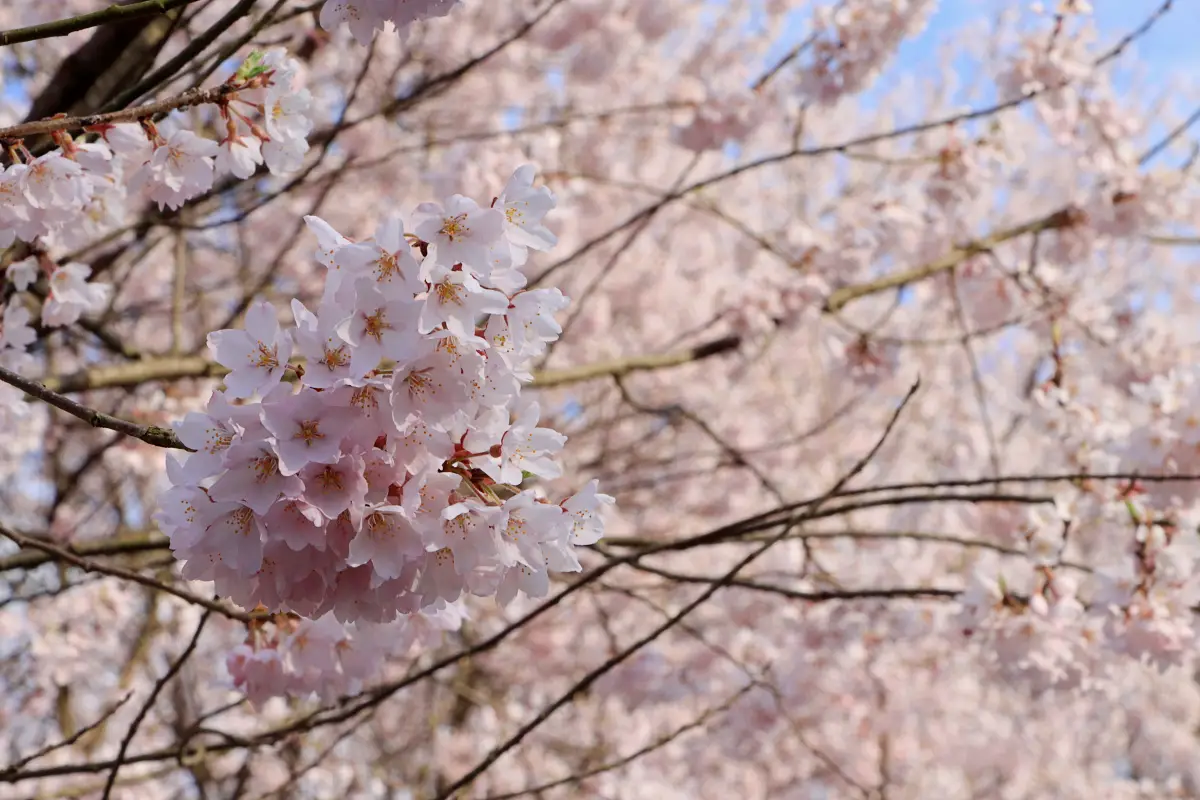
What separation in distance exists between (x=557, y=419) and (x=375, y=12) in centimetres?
350

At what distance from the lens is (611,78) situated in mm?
6836

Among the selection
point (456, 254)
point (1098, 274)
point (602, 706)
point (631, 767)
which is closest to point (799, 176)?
point (1098, 274)

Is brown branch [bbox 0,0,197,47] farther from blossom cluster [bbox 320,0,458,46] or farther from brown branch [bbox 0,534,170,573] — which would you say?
brown branch [bbox 0,534,170,573]

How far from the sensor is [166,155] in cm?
154

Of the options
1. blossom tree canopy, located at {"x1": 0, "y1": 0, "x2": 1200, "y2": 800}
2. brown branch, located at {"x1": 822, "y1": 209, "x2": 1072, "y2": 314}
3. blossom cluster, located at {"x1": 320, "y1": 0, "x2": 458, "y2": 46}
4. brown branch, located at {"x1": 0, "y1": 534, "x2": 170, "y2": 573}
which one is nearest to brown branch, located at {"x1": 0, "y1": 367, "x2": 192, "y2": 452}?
blossom tree canopy, located at {"x1": 0, "y1": 0, "x2": 1200, "y2": 800}

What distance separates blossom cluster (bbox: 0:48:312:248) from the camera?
138cm

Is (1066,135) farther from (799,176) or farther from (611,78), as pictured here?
(799,176)

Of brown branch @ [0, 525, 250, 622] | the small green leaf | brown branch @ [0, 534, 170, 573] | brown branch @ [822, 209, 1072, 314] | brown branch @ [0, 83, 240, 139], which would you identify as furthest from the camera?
brown branch @ [822, 209, 1072, 314]

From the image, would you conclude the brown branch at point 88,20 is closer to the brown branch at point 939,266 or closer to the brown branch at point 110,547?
the brown branch at point 110,547

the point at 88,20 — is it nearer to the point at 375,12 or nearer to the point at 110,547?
the point at 375,12

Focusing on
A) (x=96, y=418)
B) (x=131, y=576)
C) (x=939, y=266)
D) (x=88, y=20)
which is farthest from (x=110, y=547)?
(x=939, y=266)

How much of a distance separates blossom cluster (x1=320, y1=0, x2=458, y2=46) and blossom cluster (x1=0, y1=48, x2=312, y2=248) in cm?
18

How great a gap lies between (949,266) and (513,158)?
161cm

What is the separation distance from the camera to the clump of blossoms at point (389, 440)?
3.17 feet
